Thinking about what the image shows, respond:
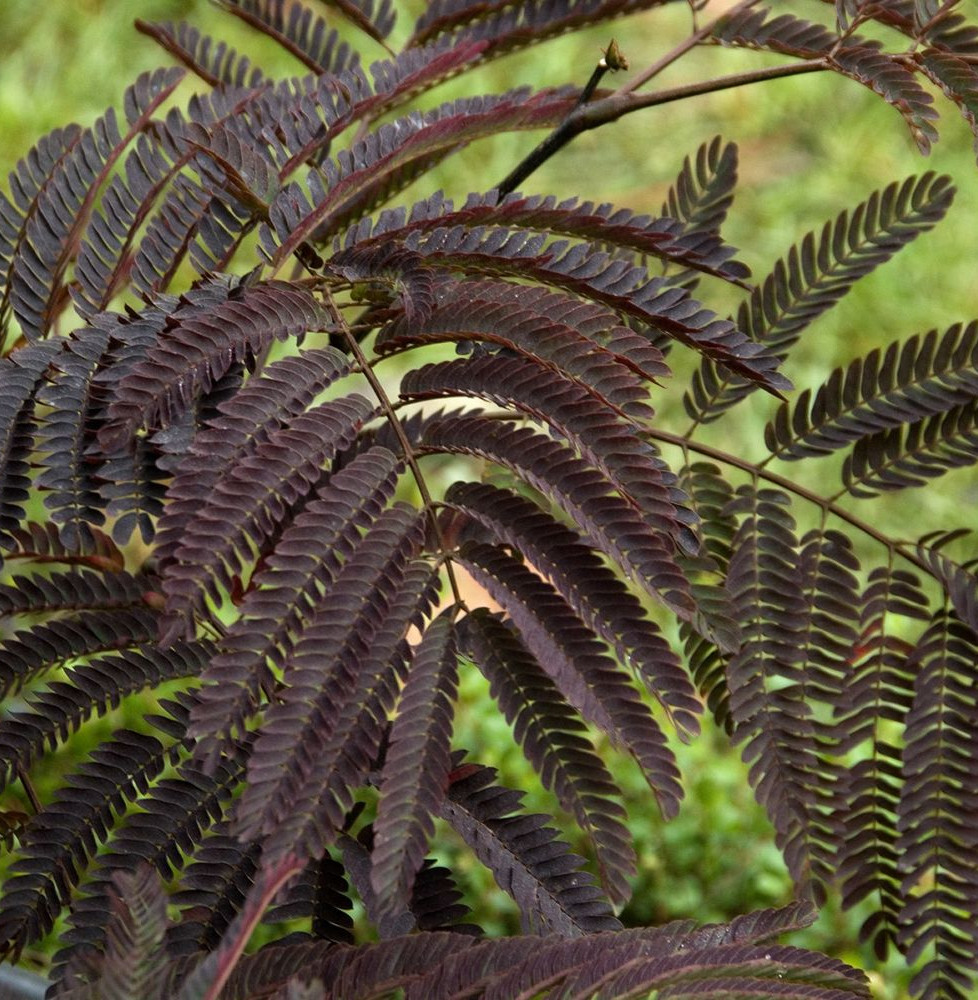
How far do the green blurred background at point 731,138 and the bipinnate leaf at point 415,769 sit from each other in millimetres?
2055

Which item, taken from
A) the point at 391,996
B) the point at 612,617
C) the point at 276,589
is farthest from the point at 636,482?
the point at 391,996

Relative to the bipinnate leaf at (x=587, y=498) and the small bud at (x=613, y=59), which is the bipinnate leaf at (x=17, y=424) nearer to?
the bipinnate leaf at (x=587, y=498)

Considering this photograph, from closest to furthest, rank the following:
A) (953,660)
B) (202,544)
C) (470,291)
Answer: (202,544) < (470,291) < (953,660)

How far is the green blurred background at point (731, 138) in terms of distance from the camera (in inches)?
120

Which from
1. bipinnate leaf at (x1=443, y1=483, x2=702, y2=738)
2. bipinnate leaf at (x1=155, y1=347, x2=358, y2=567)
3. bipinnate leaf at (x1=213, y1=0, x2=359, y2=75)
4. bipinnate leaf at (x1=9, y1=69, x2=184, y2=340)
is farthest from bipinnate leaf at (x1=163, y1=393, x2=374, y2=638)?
bipinnate leaf at (x1=213, y1=0, x2=359, y2=75)

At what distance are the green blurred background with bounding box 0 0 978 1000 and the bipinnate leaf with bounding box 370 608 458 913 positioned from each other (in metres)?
2.05

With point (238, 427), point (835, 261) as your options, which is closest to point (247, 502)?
point (238, 427)

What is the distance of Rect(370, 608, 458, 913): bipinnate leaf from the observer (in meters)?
0.77

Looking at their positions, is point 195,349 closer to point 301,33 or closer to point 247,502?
point 247,502

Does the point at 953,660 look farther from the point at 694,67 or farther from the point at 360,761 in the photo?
the point at 694,67

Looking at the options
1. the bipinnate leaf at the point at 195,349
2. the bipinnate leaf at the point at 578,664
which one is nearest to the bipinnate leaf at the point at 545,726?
the bipinnate leaf at the point at 578,664

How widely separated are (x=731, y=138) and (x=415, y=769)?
9.14 ft

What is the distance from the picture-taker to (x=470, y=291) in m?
0.90

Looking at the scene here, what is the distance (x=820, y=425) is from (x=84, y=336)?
638mm
